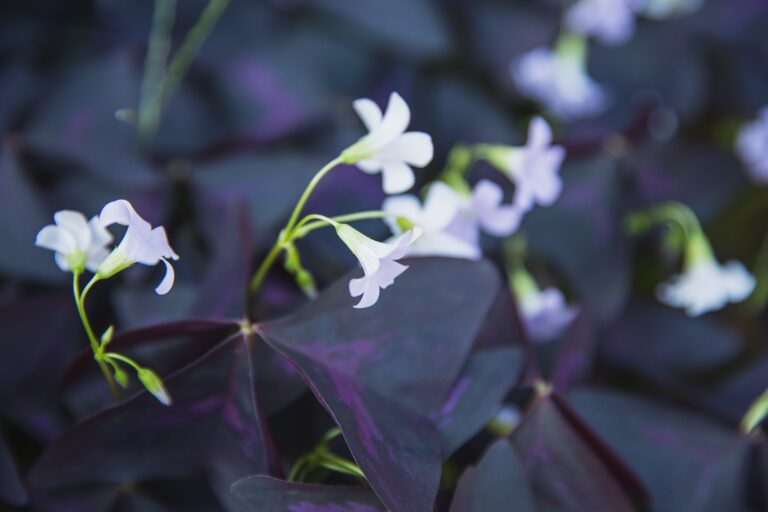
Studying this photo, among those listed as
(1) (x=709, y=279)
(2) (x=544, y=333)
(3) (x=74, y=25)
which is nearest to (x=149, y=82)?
(3) (x=74, y=25)

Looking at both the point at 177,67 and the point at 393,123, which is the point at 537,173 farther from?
the point at 177,67

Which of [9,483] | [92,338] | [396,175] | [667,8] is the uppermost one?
[667,8]

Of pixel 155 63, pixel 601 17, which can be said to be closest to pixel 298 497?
pixel 155 63

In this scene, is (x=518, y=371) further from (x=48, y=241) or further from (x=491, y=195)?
(x=48, y=241)

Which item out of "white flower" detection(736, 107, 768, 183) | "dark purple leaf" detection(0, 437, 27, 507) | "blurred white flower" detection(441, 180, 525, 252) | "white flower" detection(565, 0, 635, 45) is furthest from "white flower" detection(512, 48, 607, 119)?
"dark purple leaf" detection(0, 437, 27, 507)

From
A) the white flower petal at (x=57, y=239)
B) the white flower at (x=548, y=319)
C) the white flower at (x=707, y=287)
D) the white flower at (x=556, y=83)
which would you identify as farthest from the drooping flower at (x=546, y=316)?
the white flower petal at (x=57, y=239)

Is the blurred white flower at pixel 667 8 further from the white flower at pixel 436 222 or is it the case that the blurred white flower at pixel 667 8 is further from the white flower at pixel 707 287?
the white flower at pixel 436 222

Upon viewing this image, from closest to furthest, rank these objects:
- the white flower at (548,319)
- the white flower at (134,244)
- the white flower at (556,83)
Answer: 1. the white flower at (134,244)
2. the white flower at (548,319)
3. the white flower at (556,83)
